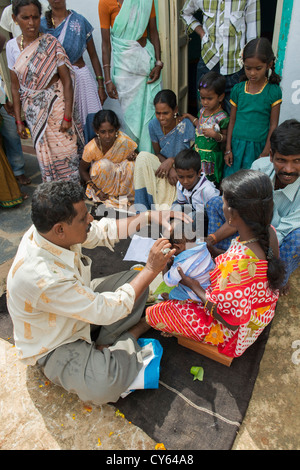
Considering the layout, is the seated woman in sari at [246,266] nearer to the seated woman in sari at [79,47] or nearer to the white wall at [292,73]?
the white wall at [292,73]

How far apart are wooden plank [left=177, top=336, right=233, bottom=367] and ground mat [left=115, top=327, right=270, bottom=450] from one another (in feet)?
0.09

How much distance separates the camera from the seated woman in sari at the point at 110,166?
3612 mm

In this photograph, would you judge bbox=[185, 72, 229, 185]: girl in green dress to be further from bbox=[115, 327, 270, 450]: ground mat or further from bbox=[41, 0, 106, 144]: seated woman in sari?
bbox=[115, 327, 270, 450]: ground mat

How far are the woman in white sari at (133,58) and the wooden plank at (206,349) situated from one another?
255 centimetres

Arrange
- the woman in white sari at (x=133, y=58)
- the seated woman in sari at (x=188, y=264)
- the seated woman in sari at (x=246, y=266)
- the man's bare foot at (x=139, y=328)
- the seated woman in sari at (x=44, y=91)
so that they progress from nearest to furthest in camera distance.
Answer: the seated woman in sari at (x=246, y=266), the seated woman in sari at (x=188, y=264), the man's bare foot at (x=139, y=328), the seated woman in sari at (x=44, y=91), the woman in white sari at (x=133, y=58)

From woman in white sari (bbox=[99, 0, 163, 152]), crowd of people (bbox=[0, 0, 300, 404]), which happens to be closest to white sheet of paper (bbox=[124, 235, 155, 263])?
crowd of people (bbox=[0, 0, 300, 404])

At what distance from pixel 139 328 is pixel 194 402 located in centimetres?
58

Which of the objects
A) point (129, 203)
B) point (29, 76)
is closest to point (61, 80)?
point (29, 76)

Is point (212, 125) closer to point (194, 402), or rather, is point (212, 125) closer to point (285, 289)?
point (285, 289)

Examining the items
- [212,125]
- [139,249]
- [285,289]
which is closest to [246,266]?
[285,289]

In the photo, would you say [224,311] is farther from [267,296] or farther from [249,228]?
[249,228]

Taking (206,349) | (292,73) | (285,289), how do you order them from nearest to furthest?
(206,349) → (285,289) → (292,73)

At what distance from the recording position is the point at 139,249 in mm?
3100

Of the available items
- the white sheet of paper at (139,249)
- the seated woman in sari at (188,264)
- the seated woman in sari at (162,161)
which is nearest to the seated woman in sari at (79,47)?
the seated woman in sari at (162,161)
